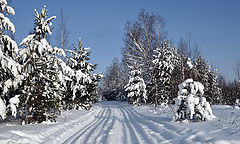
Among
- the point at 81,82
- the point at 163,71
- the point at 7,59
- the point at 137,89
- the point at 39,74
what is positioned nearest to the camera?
the point at 7,59

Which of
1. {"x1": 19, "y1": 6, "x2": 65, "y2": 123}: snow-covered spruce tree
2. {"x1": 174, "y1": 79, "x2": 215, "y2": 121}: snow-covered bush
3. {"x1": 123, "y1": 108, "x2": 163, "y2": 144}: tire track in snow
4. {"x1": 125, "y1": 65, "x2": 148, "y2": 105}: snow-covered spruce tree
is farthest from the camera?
{"x1": 125, "y1": 65, "x2": 148, "y2": 105}: snow-covered spruce tree

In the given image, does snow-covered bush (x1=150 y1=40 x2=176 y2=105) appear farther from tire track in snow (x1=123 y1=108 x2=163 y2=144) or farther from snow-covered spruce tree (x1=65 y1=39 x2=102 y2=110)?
tire track in snow (x1=123 y1=108 x2=163 y2=144)

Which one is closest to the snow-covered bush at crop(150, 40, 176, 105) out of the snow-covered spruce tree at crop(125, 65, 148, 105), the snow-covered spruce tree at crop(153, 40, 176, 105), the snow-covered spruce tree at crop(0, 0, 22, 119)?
the snow-covered spruce tree at crop(153, 40, 176, 105)

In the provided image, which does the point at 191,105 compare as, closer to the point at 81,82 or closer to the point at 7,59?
the point at 7,59

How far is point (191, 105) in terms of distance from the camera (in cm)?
782

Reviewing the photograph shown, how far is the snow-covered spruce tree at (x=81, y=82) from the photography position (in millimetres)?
17188

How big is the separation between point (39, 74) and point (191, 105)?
25.5 ft

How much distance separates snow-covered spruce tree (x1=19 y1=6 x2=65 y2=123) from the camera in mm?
8562

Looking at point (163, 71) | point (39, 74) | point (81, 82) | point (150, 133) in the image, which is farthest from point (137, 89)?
point (150, 133)

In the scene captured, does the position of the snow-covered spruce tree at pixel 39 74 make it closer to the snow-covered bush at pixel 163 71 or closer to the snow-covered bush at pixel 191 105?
the snow-covered bush at pixel 191 105

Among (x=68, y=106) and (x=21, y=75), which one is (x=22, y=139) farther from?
(x=68, y=106)

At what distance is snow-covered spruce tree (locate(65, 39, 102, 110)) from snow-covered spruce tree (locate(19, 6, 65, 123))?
6.75 m

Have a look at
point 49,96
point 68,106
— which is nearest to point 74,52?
point 68,106

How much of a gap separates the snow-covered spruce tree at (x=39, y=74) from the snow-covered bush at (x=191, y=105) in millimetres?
6724
